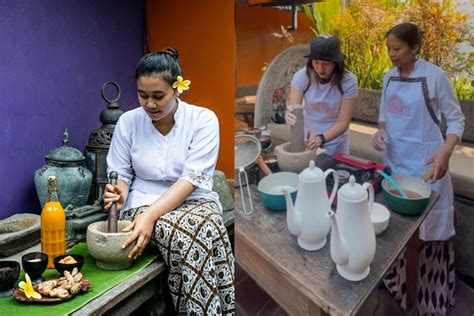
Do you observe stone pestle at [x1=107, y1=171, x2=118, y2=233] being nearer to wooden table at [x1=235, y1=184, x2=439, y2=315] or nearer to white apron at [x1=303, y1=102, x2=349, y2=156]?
wooden table at [x1=235, y1=184, x2=439, y2=315]

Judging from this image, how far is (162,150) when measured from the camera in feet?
5.77

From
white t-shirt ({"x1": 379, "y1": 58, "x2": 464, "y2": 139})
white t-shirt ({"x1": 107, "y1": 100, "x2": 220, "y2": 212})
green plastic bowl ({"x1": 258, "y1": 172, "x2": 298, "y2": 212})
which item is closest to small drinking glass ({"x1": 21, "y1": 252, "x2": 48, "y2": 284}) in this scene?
white t-shirt ({"x1": 107, "y1": 100, "x2": 220, "y2": 212})

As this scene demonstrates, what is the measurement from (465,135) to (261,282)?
0.55 metres

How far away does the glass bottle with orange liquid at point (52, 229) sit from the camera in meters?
1.61

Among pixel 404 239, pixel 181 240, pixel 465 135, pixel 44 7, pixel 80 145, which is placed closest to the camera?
pixel 465 135

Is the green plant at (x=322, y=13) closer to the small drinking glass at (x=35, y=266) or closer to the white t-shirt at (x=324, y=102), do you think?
the white t-shirt at (x=324, y=102)

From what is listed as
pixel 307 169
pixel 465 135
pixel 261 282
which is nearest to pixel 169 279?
pixel 261 282

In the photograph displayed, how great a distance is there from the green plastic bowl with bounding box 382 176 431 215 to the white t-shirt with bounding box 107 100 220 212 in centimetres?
93

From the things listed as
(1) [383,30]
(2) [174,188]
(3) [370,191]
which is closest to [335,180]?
(3) [370,191]

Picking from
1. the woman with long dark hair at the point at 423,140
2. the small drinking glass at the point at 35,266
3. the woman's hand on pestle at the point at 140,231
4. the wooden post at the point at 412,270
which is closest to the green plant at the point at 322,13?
the woman with long dark hair at the point at 423,140

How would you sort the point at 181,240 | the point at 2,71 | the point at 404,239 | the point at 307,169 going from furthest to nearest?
the point at 2,71, the point at 181,240, the point at 307,169, the point at 404,239

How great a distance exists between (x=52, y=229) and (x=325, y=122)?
3.57 ft

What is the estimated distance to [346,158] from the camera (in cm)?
94

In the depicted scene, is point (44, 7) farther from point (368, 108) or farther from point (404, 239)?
point (404, 239)
